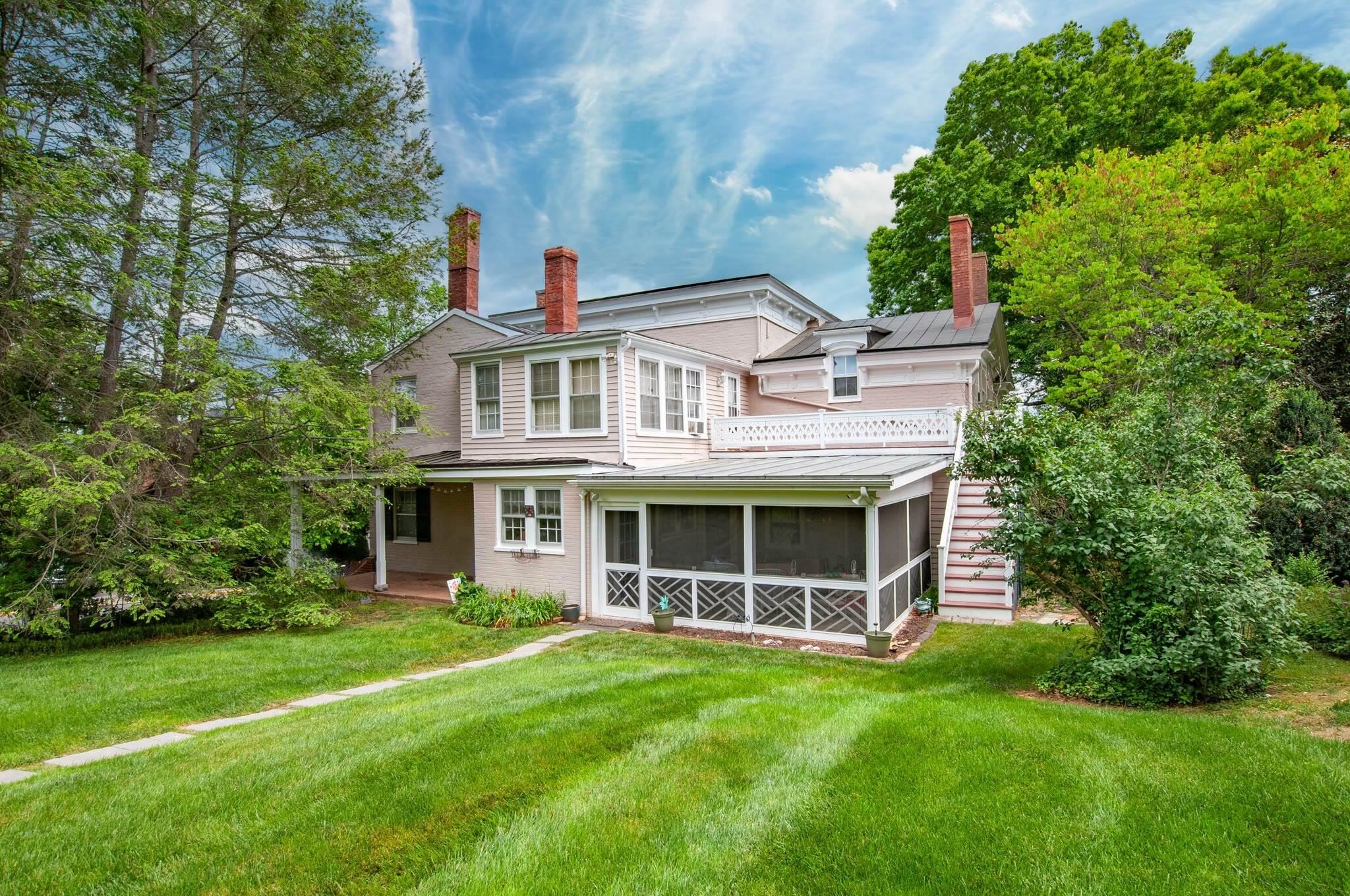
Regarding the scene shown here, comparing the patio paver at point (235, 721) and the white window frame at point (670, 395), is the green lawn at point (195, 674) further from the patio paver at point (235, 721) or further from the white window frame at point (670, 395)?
the white window frame at point (670, 395)

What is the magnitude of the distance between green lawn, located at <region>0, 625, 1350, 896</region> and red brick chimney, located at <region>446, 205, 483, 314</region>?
13.5 metres

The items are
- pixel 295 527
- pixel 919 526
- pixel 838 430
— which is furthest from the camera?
pixel 838 430

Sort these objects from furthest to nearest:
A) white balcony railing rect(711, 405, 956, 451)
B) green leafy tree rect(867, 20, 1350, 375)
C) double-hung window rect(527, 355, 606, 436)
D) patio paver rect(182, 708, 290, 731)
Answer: green leafy tree rect(867, 20, 1350, 375) < white balcony railing rect(711, 405, 956, 451) < double-hung window rect(527, 355, 606, 436) < patio paver rect(182, 708, 290, 731)

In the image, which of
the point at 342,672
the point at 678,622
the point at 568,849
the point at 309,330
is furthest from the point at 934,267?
the point at 568,849

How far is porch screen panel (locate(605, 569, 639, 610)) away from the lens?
1345 centimetres

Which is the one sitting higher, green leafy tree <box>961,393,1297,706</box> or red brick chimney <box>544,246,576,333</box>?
red brick chimney <box>544,246,576,333</box>

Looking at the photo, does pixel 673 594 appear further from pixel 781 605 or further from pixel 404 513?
pixel 404 513

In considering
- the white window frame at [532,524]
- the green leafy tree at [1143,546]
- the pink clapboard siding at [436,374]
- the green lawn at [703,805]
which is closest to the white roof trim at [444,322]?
the pink clapboard siding at [436,374]

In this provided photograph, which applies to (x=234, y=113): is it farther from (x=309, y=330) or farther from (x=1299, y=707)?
(x=1299, y=707)

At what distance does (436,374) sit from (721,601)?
10.7 meters

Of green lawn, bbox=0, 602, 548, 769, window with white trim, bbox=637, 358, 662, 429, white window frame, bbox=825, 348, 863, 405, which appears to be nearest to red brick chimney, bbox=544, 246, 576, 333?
window with white trim, bbox=637, 358, 662, 429

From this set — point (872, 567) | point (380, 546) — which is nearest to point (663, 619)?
point (872, 567)

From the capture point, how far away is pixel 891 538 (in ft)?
39.8

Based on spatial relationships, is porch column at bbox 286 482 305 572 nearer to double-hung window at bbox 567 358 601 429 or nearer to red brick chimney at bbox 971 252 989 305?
double-hung window at bbox 567 358 601 429
